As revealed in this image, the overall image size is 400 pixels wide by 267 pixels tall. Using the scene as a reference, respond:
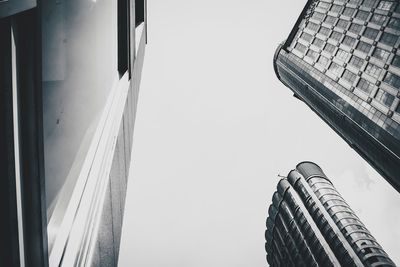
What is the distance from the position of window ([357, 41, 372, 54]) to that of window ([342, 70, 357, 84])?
375 centimetres

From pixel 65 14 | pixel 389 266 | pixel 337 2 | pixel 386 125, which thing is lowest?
pixel 65 14

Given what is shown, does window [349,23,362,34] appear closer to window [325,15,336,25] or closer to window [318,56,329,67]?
window [325,15,336,25]

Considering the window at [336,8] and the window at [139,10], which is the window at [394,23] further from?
the window at [139,10]

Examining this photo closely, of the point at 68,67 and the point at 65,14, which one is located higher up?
the point at 65,14

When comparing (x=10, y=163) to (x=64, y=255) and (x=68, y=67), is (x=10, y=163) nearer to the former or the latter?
(x=64, y=255)

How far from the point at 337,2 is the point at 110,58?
5942cm

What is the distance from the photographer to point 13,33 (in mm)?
2025

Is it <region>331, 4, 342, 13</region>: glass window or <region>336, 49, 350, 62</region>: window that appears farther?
<region>331, 4, 342, 13</region>: glass window

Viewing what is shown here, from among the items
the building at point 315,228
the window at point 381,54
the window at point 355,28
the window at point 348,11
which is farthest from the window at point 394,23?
the building at point 315,228

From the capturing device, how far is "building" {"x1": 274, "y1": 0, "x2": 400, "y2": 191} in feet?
120

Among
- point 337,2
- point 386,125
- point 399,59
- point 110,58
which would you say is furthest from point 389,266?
point 110,58

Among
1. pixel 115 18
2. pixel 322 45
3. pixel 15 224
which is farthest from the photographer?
pixel 322 45

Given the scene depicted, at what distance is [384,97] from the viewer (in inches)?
1449

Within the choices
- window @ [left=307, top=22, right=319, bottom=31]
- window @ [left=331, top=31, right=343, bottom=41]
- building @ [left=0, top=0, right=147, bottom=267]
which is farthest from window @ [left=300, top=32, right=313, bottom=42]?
building @ [left=0, top=0, right=147, bottom=267]
